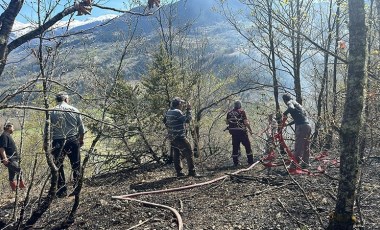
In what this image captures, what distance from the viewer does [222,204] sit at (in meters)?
6.46

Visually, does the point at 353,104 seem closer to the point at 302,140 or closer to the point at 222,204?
the point at 222,204

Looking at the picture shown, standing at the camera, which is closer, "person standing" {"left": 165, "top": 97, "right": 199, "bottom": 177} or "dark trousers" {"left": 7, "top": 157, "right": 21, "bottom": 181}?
"dark trousers" {"left": 7, "top": 157, "right": 21, "bottom": 181}

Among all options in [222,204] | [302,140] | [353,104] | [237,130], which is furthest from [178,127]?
[353,104]

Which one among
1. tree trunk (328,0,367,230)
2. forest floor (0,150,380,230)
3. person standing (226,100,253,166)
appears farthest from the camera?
person standing (226,100,253,166)

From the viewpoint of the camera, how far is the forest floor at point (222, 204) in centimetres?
557

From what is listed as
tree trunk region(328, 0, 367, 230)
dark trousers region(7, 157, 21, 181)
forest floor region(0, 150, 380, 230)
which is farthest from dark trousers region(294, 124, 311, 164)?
dark trousers region(7, 157, 21, 181)

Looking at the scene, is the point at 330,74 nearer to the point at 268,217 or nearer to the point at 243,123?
the point at 243,123

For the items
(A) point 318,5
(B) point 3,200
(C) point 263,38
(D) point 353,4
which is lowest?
(B) point 3,200

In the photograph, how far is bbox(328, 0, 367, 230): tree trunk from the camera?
3.80m

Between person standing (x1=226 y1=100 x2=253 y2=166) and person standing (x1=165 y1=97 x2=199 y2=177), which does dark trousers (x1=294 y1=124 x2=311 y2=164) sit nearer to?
person standing (x1=226 y1=100 x2=253 y2=166)

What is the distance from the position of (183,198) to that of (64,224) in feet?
6.59

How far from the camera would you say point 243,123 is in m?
9.45

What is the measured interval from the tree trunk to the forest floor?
0.63 metres

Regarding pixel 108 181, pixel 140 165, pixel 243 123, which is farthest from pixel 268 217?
pixel 140 165
